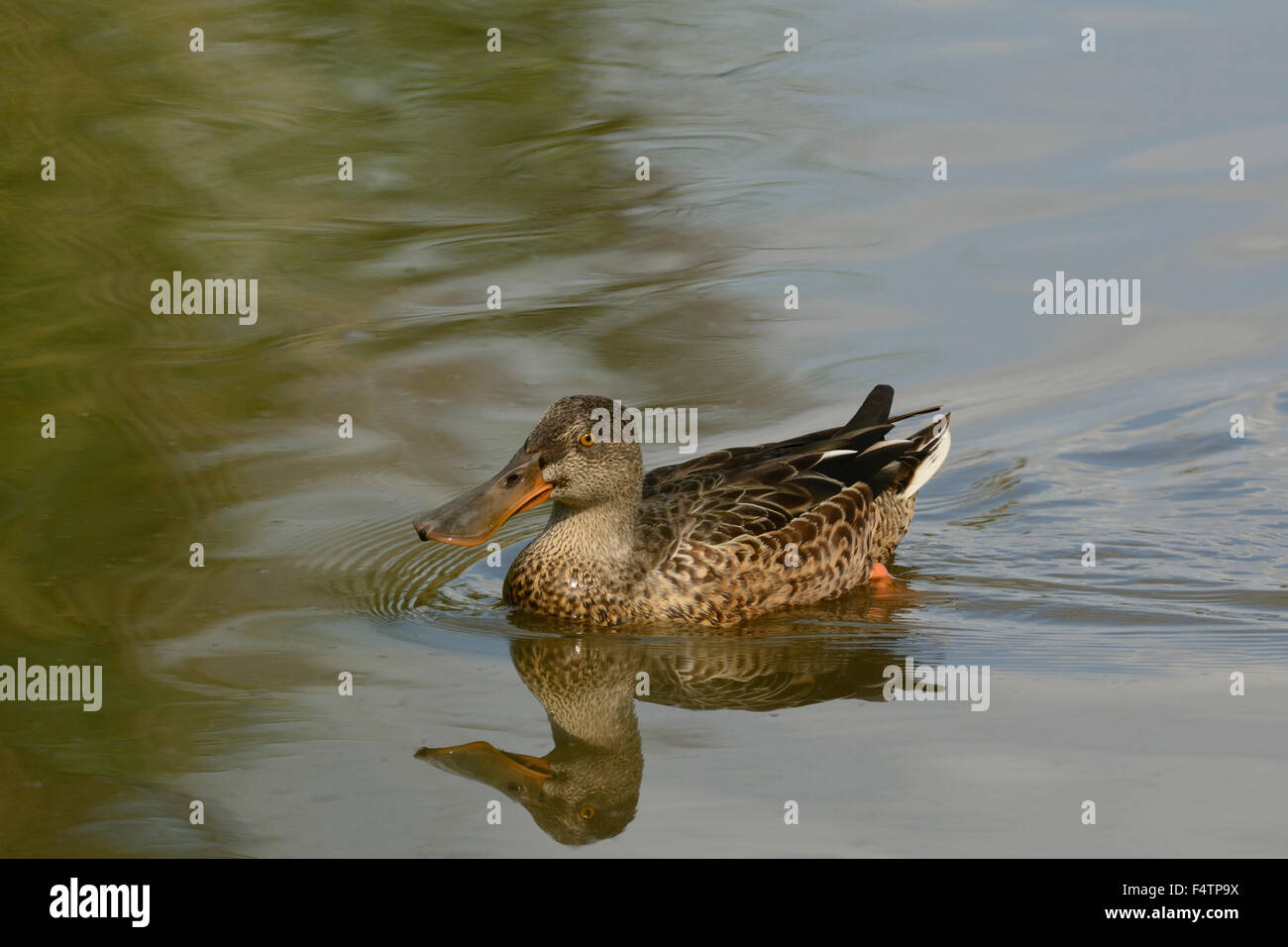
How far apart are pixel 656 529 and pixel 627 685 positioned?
1.13 m

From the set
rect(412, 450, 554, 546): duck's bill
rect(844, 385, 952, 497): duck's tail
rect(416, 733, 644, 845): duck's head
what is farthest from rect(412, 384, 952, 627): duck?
rect(416, 733, 644, 845): duck's head

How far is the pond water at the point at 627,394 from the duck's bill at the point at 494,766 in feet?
0.11

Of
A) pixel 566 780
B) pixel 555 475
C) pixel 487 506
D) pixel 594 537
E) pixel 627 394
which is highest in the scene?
pixel 627 394

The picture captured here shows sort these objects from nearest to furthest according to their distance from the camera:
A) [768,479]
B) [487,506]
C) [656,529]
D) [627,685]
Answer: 1. [627,685]
2. [487,506]
3. [656,529]
4. [768,479]

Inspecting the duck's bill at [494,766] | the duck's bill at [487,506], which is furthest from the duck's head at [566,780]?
the duck's bill at [487,506]

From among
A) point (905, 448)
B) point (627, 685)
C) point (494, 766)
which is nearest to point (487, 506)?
point (627, 685)

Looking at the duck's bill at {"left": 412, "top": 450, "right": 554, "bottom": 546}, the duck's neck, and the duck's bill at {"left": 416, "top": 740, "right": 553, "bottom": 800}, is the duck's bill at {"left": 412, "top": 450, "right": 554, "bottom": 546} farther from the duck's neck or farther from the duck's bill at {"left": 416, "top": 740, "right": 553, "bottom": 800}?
the duck's bill at {"left": 416, "top": 740, "right": 553, "bottom": 800}

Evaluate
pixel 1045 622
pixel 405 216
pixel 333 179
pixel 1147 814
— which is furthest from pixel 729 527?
pixel 333 179

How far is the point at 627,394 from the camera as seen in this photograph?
11.3 meters

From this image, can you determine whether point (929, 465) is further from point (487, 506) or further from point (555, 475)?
point (487, 506)

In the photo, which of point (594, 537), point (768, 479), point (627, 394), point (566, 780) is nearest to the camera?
point (566, 780)

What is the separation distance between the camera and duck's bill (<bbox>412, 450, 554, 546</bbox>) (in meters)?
8.20

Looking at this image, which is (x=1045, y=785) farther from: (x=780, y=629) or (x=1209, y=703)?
(x=780, y=629)

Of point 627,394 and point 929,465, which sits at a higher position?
point 627,394
